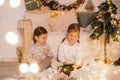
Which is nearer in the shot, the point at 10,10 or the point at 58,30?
the point at 58,30

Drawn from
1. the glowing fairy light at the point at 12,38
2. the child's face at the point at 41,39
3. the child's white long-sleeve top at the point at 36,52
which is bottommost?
the glowing fairy light at the point at 12,38

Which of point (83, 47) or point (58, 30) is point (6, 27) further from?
point (83, 47)

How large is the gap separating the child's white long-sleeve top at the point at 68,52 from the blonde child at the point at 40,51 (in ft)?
0.40

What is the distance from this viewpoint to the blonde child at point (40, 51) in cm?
329

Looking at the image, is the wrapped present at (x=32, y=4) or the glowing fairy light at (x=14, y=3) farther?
the glowing fairy light at (x=14, y=3)

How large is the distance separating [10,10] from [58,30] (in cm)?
110

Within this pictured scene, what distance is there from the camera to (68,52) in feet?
11.0

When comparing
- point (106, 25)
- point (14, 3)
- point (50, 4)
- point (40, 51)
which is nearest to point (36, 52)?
point (40, 51)

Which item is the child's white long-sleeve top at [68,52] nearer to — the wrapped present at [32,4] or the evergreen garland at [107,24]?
the evergreen garland at [107,24]

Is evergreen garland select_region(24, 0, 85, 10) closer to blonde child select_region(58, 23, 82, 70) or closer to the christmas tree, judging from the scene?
the christmas tree

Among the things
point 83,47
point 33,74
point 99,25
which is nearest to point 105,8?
point 99,25

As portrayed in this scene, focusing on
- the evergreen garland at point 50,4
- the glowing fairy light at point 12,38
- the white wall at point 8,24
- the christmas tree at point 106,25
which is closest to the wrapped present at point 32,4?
the evergreen garland at point 50,4

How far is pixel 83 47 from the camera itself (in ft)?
11.5

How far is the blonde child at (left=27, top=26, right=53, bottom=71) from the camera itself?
3291mm
